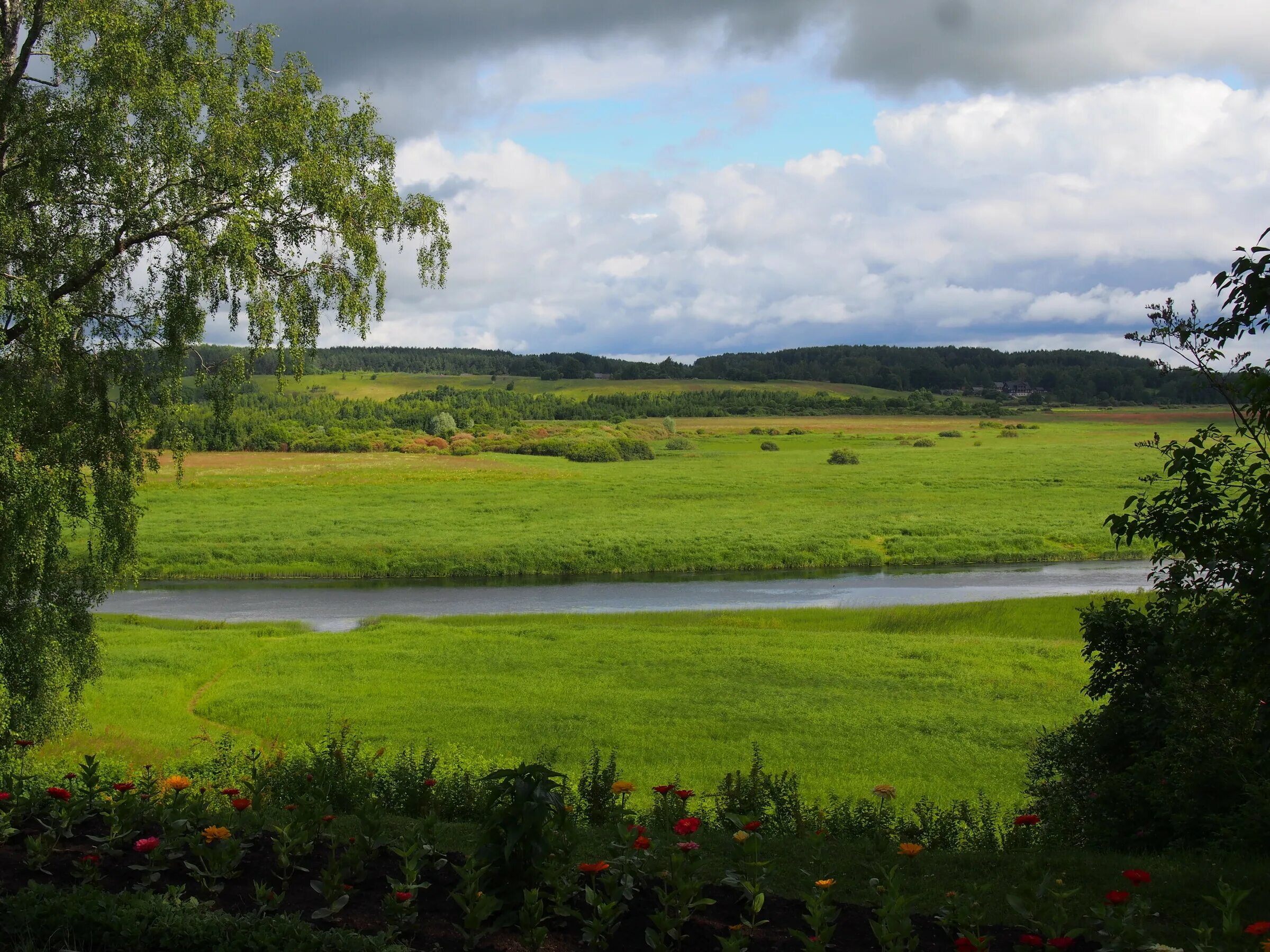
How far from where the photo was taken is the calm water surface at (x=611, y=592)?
38062 millimetres

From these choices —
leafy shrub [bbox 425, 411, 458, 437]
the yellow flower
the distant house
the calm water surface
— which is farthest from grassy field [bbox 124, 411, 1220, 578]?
the distant house

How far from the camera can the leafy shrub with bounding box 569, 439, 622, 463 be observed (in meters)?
96.1

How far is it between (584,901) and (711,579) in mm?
39667

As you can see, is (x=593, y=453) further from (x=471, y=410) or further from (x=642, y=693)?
(x=642, y=693)

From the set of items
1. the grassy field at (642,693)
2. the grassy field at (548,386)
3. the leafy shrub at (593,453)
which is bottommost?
the grassy field at (642,693)

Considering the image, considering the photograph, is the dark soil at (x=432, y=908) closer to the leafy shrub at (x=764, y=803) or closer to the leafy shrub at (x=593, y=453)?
the leafy shrub at (x=764, y=803)

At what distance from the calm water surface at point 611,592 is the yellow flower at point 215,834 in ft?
91.0

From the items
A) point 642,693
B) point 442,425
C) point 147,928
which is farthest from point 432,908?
point 442,425

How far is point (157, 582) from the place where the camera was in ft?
146

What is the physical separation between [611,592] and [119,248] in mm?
31161

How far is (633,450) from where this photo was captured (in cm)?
10062

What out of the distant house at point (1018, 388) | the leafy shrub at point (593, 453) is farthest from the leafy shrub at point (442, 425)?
the distant house at point (1018, 388)

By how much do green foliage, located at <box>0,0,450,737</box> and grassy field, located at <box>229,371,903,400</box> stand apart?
15137cm

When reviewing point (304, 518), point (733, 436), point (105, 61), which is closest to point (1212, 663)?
point (105, 61)
